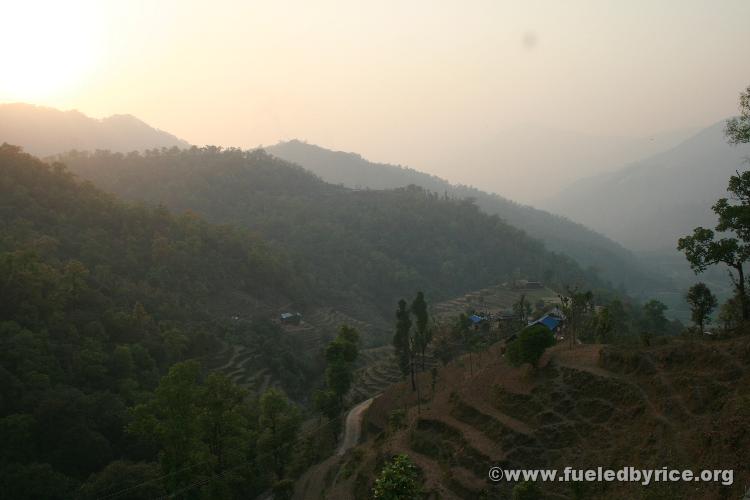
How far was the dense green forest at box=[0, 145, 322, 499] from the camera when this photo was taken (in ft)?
79.7

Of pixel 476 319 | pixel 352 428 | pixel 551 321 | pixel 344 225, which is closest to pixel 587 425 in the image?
pixel 352 428

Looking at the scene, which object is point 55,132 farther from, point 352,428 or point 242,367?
point 352,428

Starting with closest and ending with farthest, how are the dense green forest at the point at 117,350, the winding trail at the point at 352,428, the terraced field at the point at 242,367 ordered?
1. the dense green forest at the point at 117,350
2. the winding trail at the point at 352,428
3. the terraced field at the point at 242,367

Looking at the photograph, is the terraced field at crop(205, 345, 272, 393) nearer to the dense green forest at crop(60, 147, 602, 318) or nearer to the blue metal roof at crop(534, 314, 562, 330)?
the blue metal roof at crop(534, 314, 562, 330)

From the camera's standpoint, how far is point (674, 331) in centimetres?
5916

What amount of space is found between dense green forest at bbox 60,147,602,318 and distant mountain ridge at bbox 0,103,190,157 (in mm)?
49334

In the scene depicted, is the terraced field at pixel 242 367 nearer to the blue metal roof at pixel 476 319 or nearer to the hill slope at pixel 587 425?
the hill slope at pixel 587 425

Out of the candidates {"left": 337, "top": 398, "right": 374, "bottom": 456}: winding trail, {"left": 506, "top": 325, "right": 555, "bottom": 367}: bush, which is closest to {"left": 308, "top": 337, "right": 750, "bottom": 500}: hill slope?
{"left": 506, "top": 325, "right": 555, "bottom": 367}: bush

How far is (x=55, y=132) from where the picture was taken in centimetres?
15275

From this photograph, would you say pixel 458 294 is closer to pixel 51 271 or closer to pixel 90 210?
pixel 90 210

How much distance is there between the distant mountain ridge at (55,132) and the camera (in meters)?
138

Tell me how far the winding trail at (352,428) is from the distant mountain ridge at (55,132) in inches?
5111

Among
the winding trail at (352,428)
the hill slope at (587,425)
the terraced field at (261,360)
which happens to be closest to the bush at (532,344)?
the hill slope at (587,425)

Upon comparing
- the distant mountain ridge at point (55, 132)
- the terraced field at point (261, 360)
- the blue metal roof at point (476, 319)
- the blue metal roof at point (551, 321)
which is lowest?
the terraced field at point (261, 360)
